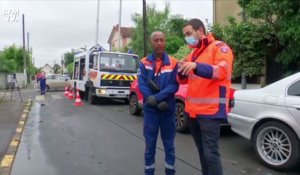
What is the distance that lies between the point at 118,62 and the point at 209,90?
11950 millimetres

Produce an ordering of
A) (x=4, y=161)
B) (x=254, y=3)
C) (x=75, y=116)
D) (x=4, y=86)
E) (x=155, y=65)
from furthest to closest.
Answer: (x=4, y=86) → (x=75, y=116) → (x=254, y=3) → (x=4, y=161) → (x=155, y=65)

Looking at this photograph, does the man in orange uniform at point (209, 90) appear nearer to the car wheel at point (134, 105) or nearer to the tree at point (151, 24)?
the car wheel at point (134, 105)

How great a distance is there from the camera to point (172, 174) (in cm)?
493

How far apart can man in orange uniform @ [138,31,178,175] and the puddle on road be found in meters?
1.61

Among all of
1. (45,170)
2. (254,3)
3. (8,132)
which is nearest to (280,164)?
(45,170)

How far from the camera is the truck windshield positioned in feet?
50.7

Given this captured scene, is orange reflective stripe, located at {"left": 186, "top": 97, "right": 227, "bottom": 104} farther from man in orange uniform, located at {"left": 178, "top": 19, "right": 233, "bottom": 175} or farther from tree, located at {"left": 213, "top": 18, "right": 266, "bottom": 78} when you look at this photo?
tree, located at {"left": 213, "top": 18, "right": 266, "bottom": 78}

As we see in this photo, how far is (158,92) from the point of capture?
478 cm

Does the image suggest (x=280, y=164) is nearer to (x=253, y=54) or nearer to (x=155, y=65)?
(x=155, y=65)

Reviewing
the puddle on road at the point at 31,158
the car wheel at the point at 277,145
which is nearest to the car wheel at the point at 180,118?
the car wheel at the point at 277,145

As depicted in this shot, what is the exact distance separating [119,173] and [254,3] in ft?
24.5

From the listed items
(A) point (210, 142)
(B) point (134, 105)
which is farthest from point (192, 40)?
(B) point (134, 105)

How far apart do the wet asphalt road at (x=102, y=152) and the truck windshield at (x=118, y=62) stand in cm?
534

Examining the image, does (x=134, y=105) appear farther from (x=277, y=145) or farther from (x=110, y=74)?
(x=277, y=145)
